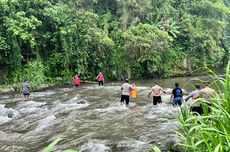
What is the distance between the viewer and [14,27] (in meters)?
21.5

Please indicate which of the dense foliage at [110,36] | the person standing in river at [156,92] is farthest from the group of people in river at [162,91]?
the dense foliage at [110,36]

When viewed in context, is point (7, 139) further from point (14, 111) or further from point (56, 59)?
point (56, 59)

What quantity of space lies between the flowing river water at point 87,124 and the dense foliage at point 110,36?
7.25m

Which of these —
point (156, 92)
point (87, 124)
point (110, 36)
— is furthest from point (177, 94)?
point (110, 36)

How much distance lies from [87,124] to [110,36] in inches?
735

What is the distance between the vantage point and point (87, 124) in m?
10.9

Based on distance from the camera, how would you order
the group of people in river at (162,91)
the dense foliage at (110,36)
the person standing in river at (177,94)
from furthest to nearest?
the dense foliage at (110,36) < the person standing in river at (177,94) < the group of people in river at (162,91)

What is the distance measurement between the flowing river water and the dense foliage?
7.25 meters

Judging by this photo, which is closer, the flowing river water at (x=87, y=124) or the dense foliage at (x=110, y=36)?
the flowing river water at (x=87, y=124)

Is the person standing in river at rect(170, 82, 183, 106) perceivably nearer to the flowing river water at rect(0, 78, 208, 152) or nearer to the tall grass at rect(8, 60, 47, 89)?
the flowing river water at rect(0, 78, 208, 152)

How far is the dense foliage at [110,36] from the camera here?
22688 millimetres

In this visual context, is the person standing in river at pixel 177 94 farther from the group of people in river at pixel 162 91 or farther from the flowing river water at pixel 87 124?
the flowing river water at pixel 87 124

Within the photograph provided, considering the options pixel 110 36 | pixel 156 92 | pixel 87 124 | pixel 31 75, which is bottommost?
pixel 87 124

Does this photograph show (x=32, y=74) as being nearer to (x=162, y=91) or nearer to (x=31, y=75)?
(x=31, y=75)
